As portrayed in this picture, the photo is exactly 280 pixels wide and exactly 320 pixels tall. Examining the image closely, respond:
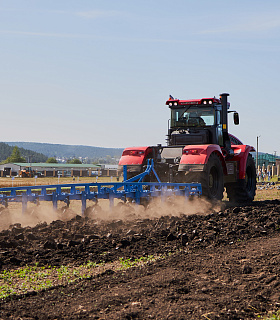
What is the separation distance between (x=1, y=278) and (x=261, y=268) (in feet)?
10.8

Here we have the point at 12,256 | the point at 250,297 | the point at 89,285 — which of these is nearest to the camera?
the point at 250,297

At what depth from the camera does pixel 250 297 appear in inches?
194

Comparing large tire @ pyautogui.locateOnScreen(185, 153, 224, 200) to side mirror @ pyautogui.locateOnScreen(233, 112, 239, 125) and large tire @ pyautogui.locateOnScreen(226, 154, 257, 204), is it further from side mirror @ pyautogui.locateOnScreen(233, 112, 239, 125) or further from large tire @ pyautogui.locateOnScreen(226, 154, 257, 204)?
large tire @ pyautogui.locateOnScreen(226, 154, 257, 204)

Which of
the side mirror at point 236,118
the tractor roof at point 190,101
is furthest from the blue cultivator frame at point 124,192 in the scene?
the side mirror at point 236,118

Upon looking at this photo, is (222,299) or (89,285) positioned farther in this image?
(89,285)

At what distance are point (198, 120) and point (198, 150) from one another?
1790 mm

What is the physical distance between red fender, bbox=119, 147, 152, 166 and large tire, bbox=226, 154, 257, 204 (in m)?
3.41

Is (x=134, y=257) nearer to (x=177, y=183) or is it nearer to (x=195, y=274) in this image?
(x=195, y=274)

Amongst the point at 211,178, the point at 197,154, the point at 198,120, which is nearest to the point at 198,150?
the point at 197,154

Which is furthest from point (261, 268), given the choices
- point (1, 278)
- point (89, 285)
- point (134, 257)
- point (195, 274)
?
point (1, 278)

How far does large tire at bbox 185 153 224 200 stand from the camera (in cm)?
1244

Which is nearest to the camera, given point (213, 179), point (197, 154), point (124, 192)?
point (124, 192)

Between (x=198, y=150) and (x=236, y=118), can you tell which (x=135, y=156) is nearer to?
(x=198, y=150)

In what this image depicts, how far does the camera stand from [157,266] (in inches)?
244
